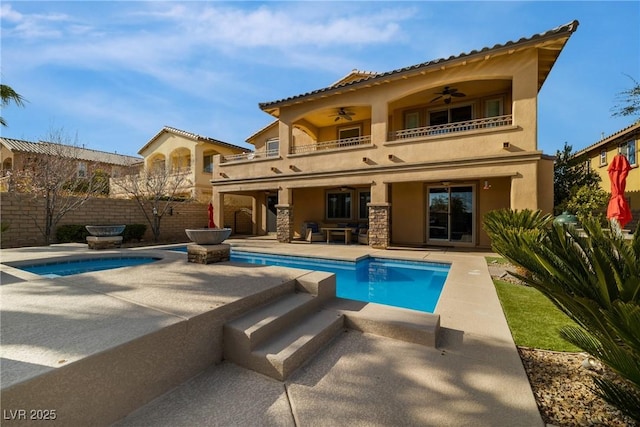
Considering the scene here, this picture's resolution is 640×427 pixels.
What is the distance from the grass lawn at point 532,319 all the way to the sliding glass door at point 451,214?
7.69m

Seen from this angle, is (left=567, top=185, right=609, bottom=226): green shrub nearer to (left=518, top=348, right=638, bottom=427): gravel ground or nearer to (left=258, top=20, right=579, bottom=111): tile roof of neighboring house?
(left=258, top=20, right=579, bottom=111): tile roof of neighboring house

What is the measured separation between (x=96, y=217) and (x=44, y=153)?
472 cm

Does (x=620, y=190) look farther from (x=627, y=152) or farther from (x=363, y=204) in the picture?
(x=627, y=152)

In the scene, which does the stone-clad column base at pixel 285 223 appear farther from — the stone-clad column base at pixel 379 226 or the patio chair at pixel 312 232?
the stone-clad column base at pixel 379 226

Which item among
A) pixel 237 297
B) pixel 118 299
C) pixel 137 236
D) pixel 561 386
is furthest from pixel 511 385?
pixel 137 236

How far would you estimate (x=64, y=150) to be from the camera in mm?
14891

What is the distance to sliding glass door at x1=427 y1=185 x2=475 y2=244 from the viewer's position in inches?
536

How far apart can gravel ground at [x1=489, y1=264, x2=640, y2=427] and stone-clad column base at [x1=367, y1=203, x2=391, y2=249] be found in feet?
30.8

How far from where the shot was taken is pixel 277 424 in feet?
7.64

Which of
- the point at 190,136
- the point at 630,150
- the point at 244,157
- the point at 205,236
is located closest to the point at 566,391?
the point at 205,236

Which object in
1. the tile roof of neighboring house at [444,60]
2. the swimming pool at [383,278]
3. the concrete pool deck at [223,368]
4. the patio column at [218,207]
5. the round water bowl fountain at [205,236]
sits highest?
the tile roof of neighboring house at [444,60]

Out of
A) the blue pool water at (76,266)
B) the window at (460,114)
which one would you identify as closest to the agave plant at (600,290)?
the blue pool water at (76,266)

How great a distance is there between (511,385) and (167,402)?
3.46 meters

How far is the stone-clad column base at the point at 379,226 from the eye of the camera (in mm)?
12922
